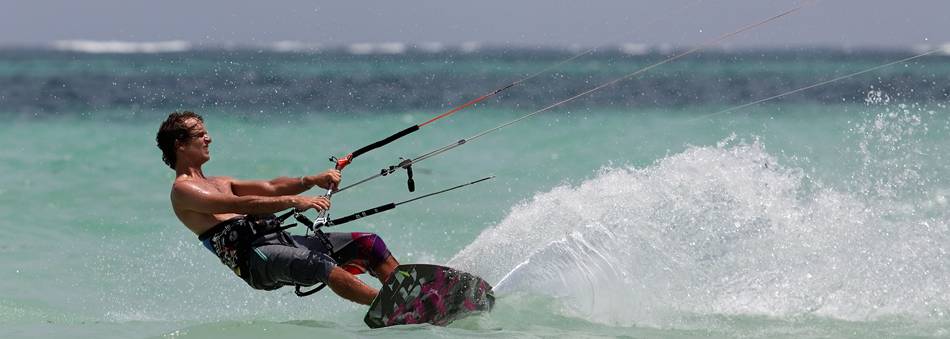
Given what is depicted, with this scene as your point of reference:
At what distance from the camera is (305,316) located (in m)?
7.51

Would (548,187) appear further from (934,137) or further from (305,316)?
(305,316)

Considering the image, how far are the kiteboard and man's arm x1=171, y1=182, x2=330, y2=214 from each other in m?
0.60

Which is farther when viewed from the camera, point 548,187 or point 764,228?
point 548,187

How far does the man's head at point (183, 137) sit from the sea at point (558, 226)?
87cm

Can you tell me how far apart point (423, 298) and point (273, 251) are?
77 cm

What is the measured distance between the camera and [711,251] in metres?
7.23

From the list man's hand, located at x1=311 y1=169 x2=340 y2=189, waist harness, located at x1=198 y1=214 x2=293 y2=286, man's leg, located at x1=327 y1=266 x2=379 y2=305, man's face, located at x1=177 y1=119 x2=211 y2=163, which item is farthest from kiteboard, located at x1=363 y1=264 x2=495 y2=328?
man's face, located at x1=177 y1=119 x2=211 y2=163

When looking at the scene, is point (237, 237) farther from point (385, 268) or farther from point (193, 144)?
point (385, 268)

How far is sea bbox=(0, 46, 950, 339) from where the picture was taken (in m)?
6.85

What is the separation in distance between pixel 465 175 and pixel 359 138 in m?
6.04

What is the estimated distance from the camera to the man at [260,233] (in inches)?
246

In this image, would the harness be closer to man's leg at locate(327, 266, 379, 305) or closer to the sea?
man's leg at locate(327, 266, 379, 305)

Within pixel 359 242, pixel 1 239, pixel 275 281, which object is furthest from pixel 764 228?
pixel 1 239

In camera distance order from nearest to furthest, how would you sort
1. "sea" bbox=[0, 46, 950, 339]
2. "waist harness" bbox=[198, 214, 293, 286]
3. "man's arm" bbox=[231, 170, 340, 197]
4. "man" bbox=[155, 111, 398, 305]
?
1. "man" bbox=[155, 111, 398, 305]
2. "waist harness" bbox=[198, 214, 293, 286]
3. "man's arm" bbox=[231, 170, 340, 197]
4. "sea" bbox=[0, 46, 950, 339]
